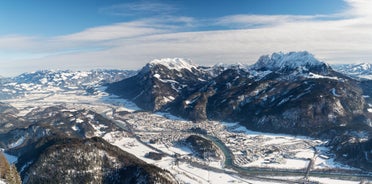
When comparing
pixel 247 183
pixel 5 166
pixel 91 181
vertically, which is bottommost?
pixel 247 183

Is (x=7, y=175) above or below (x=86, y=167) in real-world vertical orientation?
above

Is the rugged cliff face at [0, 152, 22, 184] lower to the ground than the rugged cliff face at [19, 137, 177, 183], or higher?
higher

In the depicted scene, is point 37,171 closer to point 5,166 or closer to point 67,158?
point 67,158

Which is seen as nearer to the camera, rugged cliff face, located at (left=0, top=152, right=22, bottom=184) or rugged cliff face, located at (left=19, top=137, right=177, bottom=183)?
rugged cliff face, located at (left=0, top=152, right=22, bottom=184)

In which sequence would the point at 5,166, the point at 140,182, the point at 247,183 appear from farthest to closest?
1. the point at 247,183
2. the point at 140,182
3. the point at 5,166

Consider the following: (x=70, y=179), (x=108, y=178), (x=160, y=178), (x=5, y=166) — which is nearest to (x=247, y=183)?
(x=160, y=178)

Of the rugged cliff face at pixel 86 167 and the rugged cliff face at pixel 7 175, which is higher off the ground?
the rugged cliff face at pixel 7 175

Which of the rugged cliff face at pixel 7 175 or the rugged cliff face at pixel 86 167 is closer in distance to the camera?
the rugged cliff face at pixel 7 175

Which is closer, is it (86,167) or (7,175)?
(7,175)
